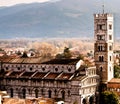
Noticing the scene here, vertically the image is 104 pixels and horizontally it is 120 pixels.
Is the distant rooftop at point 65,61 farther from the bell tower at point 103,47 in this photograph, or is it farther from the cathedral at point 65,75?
the bell tower at point 103,47

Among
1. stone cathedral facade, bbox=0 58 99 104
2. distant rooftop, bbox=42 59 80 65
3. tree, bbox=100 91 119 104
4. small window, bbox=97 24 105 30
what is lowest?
tree, bbox=100 91 119 104

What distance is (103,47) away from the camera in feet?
265

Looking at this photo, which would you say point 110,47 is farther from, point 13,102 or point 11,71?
point 13,102

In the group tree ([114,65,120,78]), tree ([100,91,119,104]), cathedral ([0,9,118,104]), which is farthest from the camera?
tree ([114,65,120,78])

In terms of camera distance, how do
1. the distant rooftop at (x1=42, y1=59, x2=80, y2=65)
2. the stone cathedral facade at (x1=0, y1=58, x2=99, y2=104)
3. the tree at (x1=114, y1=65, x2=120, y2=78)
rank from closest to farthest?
the stone cathedral facade at (x1=0, y1=58, x2=99, y2=104)
the distant rooftop at (x1=42, y1=59, x2=80, y2=65)
the tree at (x1=114, y1=65, x2=120, y2=78)

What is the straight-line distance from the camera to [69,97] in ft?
245

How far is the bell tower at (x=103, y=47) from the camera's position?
80250 mm

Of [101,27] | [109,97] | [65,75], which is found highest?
[101,27]

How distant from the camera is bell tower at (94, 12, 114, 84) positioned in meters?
80.2

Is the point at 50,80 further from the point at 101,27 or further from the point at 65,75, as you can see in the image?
the point at 101,27

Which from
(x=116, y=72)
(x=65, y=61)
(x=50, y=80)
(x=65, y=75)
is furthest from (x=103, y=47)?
(x=116, y=72)

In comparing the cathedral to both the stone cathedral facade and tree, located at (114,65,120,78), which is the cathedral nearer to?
the stone cathedral facade

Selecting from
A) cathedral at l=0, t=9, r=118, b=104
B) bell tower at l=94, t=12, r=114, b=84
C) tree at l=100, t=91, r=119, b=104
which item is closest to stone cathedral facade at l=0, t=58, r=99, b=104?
cathedral at l=0, t=9, r=118, b=104

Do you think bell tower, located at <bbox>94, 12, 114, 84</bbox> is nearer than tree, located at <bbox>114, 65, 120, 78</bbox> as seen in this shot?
Yes
